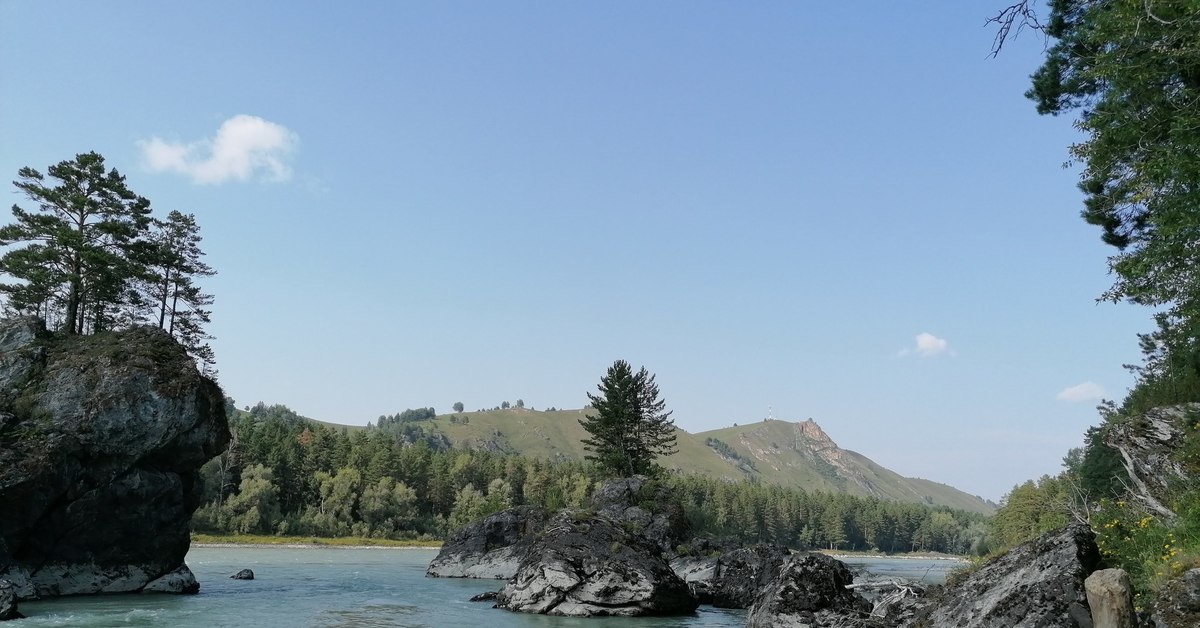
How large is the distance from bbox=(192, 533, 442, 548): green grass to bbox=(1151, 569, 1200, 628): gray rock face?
115220 mm

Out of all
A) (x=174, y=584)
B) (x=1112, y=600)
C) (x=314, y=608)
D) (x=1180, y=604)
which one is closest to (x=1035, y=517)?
(x=314, y=608)

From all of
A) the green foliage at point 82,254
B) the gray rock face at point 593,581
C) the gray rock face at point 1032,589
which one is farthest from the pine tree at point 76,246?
the gray rock face at point 1032,589

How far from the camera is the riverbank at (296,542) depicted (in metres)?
104

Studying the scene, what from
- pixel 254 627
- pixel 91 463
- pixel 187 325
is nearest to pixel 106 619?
pixel 254 627

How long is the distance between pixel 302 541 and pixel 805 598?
106 m

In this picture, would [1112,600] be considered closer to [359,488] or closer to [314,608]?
[314,608]

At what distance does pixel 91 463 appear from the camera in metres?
41.1

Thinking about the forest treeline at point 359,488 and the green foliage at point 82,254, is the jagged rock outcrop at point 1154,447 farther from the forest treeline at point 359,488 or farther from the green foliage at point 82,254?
the forest treeline at point 359,488

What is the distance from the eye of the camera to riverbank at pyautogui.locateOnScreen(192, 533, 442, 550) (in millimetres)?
104250

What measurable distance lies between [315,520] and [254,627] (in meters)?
99.0

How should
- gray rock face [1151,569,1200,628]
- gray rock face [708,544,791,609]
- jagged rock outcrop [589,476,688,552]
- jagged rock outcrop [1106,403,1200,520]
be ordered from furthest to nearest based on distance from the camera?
jagged rock outcrop [589,476,688,552], gray rock face [708,544,791,609], jagged rock outcrop [1106,403,1200,520], gray rock face [1151,569,1200,628]

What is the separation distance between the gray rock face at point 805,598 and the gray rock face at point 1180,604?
13518 mm

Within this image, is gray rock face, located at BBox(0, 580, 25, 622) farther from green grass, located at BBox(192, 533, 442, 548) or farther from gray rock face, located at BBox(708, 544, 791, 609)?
green grass, located at BBox(192, 533, 442, 548)

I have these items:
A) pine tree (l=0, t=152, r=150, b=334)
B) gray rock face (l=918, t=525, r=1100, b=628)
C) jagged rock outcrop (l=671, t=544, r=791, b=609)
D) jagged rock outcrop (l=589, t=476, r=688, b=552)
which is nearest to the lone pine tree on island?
jagged rock outcrop (l=589, t=476, r=688, b=552)
